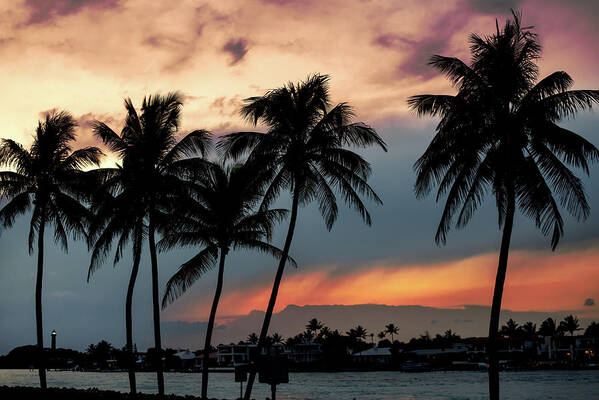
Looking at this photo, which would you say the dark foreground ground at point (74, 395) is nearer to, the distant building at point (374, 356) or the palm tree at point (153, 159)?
the palm tree at point (153, 159)

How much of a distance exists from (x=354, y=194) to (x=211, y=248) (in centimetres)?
903

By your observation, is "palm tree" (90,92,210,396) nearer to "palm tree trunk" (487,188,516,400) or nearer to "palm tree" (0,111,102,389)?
"palm tree" (0,111,102,389)

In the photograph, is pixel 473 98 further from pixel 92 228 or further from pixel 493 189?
pixel 92 228

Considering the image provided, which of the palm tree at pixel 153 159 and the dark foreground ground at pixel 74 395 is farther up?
the palm tree at pixel 153 159

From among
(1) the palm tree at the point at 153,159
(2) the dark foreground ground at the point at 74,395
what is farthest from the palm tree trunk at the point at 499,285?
(1) the palm tree at the point at 153,159

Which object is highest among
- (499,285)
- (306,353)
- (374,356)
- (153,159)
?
(153,159)

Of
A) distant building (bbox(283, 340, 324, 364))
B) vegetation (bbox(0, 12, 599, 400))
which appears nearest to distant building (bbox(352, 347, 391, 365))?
distant building (bbox(283, 340, 324, 364))

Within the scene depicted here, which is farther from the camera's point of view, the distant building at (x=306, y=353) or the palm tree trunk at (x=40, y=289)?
the distant building at (x=306, y=353)

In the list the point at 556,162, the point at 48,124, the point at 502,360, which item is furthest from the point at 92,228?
the point at 502,360

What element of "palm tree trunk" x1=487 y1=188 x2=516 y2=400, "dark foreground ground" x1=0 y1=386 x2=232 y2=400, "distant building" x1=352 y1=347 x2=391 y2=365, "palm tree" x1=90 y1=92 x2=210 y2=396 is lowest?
"distant building" x1=352 y1=347 x2=391 y2=365

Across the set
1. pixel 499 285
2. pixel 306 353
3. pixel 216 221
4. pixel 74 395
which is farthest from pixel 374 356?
pixel 74 395

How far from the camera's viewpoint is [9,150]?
3006 cm

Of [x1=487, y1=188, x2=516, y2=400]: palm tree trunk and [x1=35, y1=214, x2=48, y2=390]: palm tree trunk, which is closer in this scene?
[x1=487, y1=188, x2=516, y2=400]: palm tree trunk

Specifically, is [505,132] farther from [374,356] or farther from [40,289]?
[374,356]
